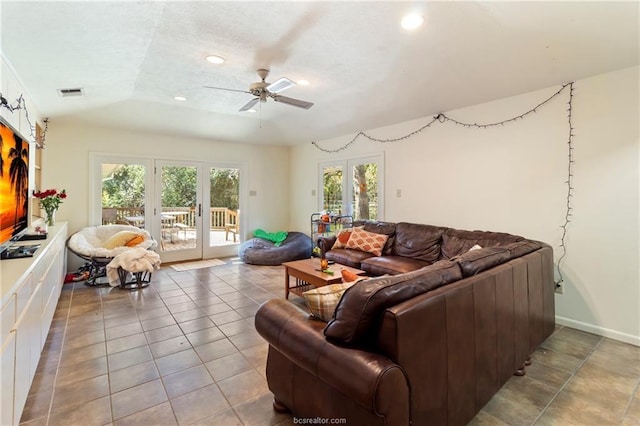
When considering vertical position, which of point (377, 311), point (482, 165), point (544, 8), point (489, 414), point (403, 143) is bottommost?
point (489, 414)

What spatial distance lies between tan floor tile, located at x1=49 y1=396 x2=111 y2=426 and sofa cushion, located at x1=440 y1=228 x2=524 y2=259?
11.8ft

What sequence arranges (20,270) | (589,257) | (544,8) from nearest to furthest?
(20,270), (544,8), (589,257)

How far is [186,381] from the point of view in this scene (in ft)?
7.35

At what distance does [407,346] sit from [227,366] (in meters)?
1.67

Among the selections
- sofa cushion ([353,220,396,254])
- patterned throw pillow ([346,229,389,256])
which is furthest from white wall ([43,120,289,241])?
patterned throw pillow ([346,229,389,256])

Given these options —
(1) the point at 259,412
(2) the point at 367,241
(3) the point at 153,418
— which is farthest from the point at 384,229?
(3) the point at 153,418

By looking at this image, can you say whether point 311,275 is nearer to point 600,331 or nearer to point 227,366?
point 227,366

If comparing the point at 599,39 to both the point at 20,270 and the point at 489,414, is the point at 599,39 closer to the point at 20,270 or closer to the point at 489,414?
the point at 489,414

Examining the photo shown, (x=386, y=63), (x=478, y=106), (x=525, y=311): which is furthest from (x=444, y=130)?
(x=525, y=311)

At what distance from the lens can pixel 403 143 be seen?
16.1 ft

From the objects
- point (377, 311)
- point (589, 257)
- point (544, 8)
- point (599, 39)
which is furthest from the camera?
point (589, 257)

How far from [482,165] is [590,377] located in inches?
95.8

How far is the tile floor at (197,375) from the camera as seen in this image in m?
1.91

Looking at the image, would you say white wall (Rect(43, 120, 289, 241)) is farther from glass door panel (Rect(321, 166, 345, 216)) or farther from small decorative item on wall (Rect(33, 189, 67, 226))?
glass door panel (Rect(321, 166, 345, 216))
